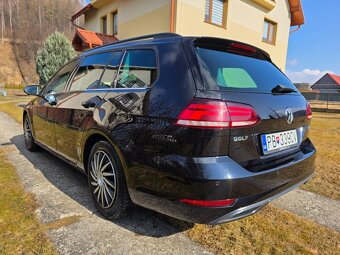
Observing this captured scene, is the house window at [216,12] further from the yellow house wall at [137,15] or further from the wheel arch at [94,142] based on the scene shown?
the wheel arch at [94,142]

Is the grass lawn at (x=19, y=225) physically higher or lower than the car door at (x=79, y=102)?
lower

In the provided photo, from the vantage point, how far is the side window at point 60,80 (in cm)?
382

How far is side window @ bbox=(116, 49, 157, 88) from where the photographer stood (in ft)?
7.50

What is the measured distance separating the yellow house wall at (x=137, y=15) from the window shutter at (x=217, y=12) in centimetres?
263

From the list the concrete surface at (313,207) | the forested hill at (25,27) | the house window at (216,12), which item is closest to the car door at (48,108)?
the concrete surface at (313,207)

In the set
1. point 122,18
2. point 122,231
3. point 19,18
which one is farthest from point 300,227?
point 19,18

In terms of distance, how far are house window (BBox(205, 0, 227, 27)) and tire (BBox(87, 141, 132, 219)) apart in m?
10.5

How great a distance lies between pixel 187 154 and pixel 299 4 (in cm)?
1883

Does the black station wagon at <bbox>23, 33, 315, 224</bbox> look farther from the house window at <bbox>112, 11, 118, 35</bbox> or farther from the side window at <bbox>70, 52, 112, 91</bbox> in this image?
the house window at <bbox>112, 11, 118, 35</bbox>

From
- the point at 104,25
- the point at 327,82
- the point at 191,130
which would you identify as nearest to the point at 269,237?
the point at 191,130

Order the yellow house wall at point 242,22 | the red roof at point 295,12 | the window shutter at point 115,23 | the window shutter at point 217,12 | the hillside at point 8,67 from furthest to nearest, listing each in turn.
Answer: the hillside at point 8,67 < the red roof at point 295,12 < the window shutter at point 115,23 < the window shutter at point 217,12 < the yellow house wall at point 242,22

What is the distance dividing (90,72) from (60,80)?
1.05 meters

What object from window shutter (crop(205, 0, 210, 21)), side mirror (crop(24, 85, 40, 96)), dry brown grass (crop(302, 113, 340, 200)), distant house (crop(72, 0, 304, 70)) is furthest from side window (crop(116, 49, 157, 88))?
window shutter (crop(205, 0, 210, 21))

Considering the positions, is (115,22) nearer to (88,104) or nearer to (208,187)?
(88,104)
